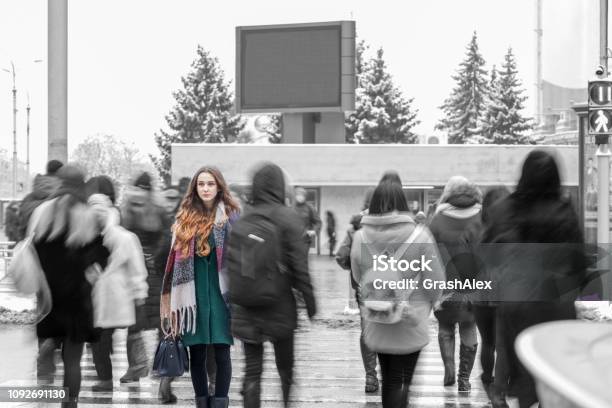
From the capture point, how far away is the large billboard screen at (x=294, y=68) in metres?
43.1

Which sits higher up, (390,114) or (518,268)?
(390,114)

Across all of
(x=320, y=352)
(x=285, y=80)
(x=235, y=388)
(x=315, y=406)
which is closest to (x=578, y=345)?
(x=315, y=406)

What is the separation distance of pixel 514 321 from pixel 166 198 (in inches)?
164

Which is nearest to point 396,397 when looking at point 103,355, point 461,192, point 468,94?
point 461,192

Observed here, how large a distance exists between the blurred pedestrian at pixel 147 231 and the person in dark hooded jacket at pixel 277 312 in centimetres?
246

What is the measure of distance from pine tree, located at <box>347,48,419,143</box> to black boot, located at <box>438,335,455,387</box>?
60114mm

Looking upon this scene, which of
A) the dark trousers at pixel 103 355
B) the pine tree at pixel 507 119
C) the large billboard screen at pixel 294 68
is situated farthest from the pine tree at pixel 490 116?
the dark trousers at pixel 103 355

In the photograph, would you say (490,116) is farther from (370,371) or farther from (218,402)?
(218,402)

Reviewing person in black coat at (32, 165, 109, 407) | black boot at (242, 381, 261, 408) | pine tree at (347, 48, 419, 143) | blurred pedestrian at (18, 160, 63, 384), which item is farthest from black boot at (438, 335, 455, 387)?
pine tree at (347, 48, 419, 143)

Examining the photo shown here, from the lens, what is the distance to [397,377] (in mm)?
6965

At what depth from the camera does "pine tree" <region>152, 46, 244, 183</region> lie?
7319cm

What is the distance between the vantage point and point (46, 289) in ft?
23.0

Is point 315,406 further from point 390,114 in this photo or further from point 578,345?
point 390,114

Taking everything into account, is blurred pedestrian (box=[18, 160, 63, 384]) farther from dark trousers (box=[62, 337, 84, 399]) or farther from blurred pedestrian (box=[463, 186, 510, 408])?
blurred pedestrian (box=[463, 186, 510, 408])
